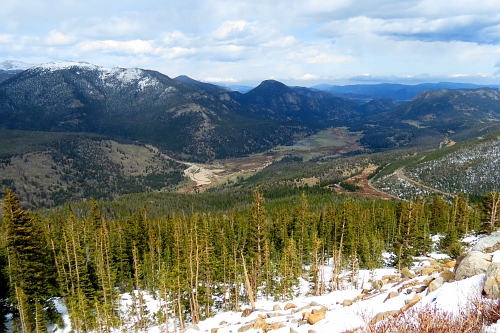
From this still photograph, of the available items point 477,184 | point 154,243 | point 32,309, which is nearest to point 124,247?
point 154,243

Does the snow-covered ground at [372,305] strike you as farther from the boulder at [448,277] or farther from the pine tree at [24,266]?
the pine tree at [24,266]

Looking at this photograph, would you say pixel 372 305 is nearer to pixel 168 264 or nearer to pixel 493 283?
pixel 493 283

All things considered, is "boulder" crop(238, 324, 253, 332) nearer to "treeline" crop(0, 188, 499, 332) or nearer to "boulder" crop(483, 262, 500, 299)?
"treeline" crop(0, 188, 499, 332)

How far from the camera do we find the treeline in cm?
4181

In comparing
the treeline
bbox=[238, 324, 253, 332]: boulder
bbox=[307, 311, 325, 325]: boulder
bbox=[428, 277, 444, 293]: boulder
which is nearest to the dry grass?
bbox=[428, 277, 444, 293]: boulder

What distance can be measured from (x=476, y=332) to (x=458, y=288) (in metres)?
5.60

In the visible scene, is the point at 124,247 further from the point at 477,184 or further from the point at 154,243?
the point at 477,184

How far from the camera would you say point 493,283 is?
13477mm

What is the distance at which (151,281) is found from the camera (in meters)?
57.9

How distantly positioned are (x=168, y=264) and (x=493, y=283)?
5326 centimetres

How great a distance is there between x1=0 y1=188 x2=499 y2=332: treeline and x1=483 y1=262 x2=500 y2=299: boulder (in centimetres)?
2914

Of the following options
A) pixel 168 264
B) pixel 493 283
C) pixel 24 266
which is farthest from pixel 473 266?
pixel 168 264

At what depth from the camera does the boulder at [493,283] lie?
42.9 ft

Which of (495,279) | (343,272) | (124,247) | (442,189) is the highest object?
(495,279)
